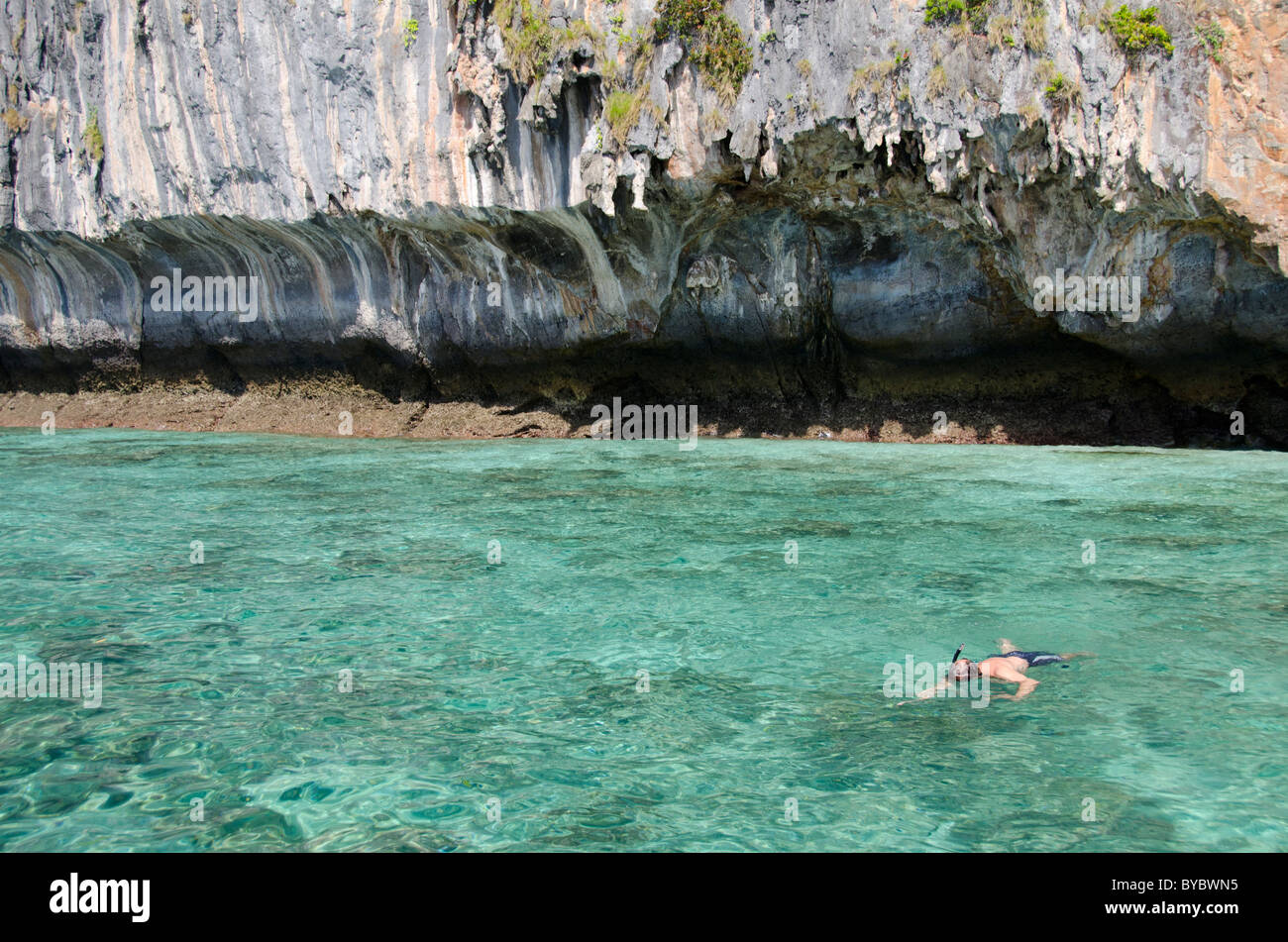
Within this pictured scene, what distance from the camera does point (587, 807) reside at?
302 centimetres

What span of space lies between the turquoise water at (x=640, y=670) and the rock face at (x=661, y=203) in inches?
197

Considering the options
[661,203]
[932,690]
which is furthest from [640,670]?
[661,203]

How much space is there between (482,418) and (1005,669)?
525 inches

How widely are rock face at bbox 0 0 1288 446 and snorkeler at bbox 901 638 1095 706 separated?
911 centimetres

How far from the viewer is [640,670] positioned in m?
4.25

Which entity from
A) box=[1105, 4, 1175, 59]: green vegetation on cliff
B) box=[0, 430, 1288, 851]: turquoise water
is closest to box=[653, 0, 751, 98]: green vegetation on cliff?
box=[1105, 4, 1175, 59]: green vegetation on cliff

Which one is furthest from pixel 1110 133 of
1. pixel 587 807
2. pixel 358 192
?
pixel 587 807

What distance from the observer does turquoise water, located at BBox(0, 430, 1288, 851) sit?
2953 mm

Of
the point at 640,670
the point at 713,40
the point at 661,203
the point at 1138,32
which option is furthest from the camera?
the point at 661,203

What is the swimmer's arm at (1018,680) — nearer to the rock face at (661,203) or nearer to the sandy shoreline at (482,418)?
→ the rock face at (661,203)

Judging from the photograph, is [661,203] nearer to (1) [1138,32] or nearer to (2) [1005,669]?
(1) [1138,32]

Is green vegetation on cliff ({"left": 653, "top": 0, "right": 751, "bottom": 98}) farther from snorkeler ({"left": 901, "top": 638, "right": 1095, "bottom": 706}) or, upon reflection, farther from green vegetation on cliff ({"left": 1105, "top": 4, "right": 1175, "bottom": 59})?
snorkeler ({"left": 901, "top": 638, "right": 1095, "bottom": 706})

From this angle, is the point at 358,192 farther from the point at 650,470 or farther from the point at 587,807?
the point at 587,807

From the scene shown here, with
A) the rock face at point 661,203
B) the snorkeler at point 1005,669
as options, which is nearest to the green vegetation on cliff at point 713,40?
the rock face at point 661,203
